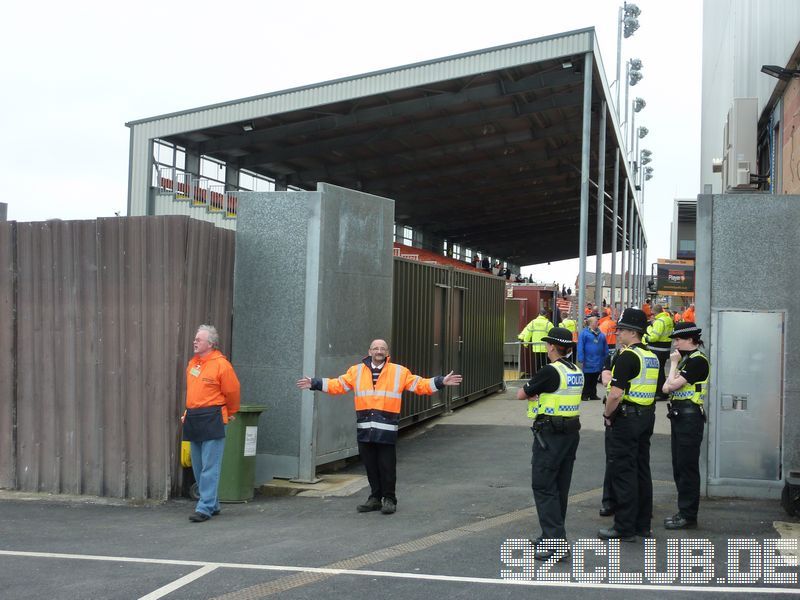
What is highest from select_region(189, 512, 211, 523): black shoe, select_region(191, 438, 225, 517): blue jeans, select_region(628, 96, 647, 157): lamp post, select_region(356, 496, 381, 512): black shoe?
select_region(628, 96, 647, 157): lamp post

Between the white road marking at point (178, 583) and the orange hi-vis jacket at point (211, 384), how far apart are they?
7.47ft

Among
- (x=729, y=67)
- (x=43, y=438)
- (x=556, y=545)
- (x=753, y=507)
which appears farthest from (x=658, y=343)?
(x=729, y=67)

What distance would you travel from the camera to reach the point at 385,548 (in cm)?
727

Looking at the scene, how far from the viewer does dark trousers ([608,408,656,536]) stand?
7.45 metres

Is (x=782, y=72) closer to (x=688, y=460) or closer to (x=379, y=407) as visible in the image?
(x=688, y=460)

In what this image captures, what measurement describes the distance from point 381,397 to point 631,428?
96.0 inches

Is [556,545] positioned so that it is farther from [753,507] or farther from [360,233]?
[360,233]

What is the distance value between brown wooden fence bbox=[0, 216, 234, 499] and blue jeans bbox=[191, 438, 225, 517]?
0.81m

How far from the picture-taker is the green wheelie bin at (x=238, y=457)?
9453mm

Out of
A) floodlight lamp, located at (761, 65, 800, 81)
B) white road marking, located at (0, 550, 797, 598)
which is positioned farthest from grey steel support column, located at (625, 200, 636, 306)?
white road marking, located at (0, 550, 797, 598)

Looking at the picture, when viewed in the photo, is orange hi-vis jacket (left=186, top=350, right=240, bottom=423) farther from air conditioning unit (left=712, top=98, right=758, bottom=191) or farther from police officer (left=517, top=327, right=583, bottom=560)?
air conditioning unit (left=712, top=98, right=758, bottom=191)

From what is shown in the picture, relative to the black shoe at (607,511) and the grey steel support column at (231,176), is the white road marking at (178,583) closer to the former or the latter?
the black shoe at (607,511)

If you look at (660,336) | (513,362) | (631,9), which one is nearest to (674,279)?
(631,9)

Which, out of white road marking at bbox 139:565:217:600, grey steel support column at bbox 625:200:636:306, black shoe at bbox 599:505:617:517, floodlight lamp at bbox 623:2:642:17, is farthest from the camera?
grey steel support column at bbox 625:200:636:306
